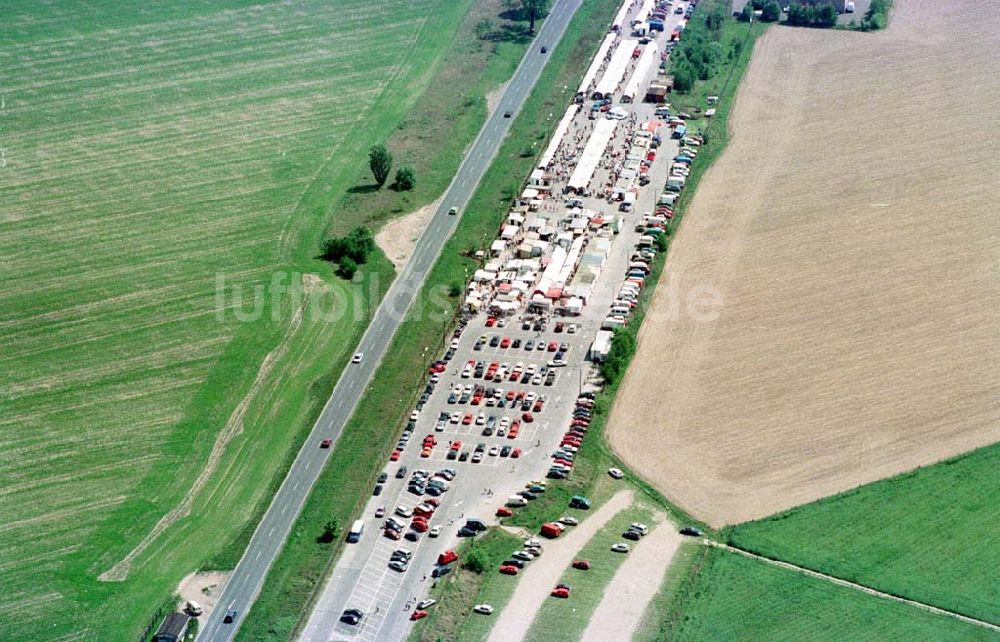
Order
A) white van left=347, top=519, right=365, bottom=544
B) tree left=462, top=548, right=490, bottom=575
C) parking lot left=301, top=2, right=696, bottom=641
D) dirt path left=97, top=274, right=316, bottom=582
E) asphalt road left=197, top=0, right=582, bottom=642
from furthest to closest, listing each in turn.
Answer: white van left=347, top=519, right=365, bottom=544, dirt path left=97, top=274, right=316, bottom=582, tree left=462, top=548, right=490, bottom=575, asphalt road left=197, top=0, right=582, bottom=642, parking lot left=301, top=2, right=696, bottom=641

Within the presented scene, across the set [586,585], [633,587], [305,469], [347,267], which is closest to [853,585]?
[633,587]

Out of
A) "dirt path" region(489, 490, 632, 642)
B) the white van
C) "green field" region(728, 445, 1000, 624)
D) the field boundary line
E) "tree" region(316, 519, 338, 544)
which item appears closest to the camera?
"dirt path" region(489, 490, 632, 642)

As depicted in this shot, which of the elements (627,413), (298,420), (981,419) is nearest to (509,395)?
(627,413)

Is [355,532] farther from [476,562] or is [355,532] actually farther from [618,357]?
[618,357]

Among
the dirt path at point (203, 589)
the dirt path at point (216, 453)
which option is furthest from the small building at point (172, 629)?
the dirt path at point (216, 453)

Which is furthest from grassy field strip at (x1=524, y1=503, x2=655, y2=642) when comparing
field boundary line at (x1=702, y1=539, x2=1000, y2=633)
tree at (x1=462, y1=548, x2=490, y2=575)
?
field boundary line at (x1=702, y1=539, x2=1000, y2=633)

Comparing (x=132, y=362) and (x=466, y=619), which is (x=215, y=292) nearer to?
(x=132, y=362)

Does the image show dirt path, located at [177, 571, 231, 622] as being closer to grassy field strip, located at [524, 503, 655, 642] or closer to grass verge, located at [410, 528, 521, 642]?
grass verge, located at [410, 528, 521, 642]
